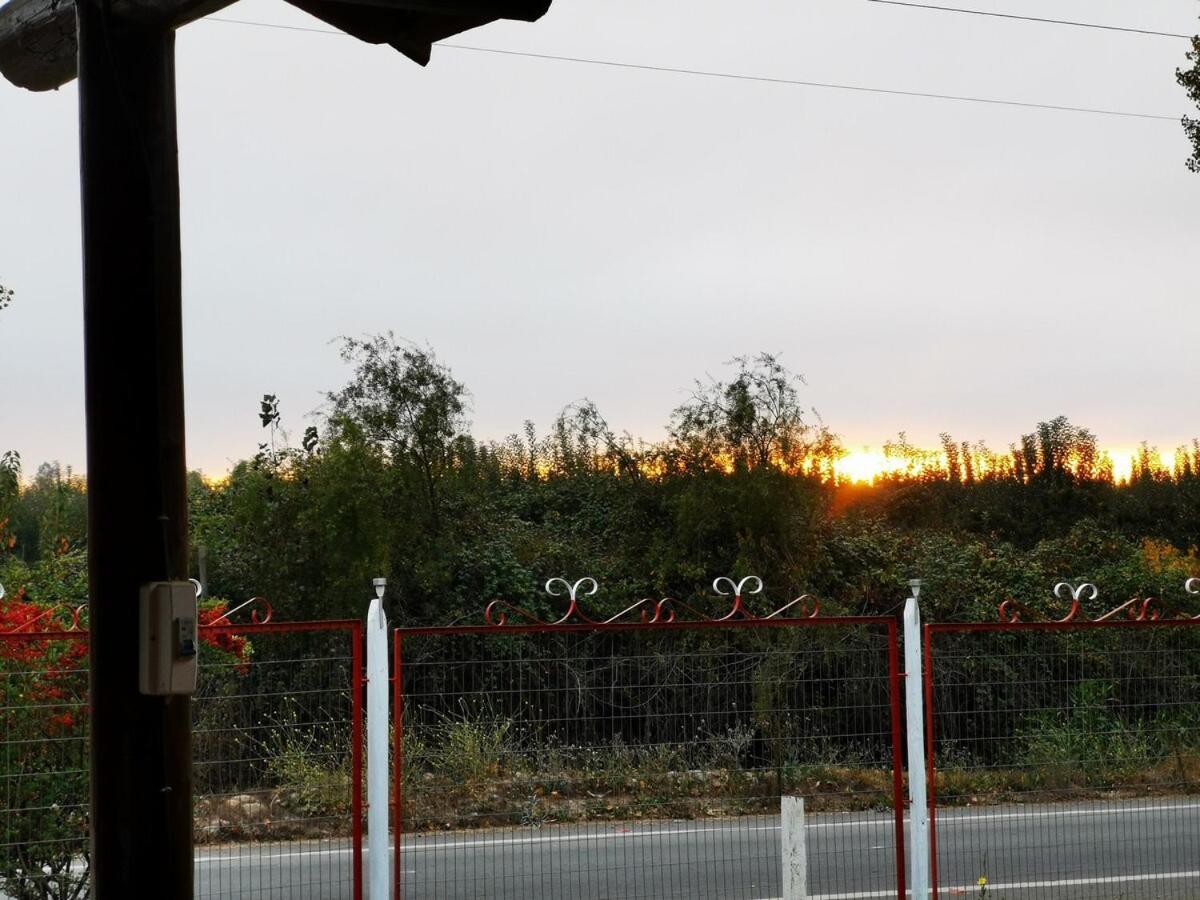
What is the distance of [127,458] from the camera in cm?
390

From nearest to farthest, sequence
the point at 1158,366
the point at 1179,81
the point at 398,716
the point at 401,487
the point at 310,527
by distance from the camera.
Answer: the point at 398,716
the point at 310,527
the point at 401,487
the point at 1179,81
the point at 1158,366

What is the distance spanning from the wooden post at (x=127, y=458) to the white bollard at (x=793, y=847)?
3360 millimetres

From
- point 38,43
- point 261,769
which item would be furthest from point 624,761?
point 38,43

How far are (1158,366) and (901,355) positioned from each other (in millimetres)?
3658

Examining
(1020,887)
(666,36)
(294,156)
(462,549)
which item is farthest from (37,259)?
(1020,887)

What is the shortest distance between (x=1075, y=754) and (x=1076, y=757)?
27 mm

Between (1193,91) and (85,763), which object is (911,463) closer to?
(1193,91)

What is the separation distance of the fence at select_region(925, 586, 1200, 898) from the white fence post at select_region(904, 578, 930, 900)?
0.08 m

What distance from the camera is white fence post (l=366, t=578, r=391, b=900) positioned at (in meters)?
6.66

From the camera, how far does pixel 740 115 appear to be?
18828 millimetres

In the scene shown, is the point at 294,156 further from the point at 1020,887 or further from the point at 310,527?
the point at 1020,887

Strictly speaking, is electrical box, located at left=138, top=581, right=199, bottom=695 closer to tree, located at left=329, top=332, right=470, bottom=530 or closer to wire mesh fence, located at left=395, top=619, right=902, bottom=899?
wire mesh fence, located at left=395, top=619, right=902, bottom=899

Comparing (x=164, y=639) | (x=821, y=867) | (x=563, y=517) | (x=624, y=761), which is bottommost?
(x=821, y=867)

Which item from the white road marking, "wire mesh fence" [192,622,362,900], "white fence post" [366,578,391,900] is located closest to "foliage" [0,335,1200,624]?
"wire mesh fence" [192,622,362,900]
